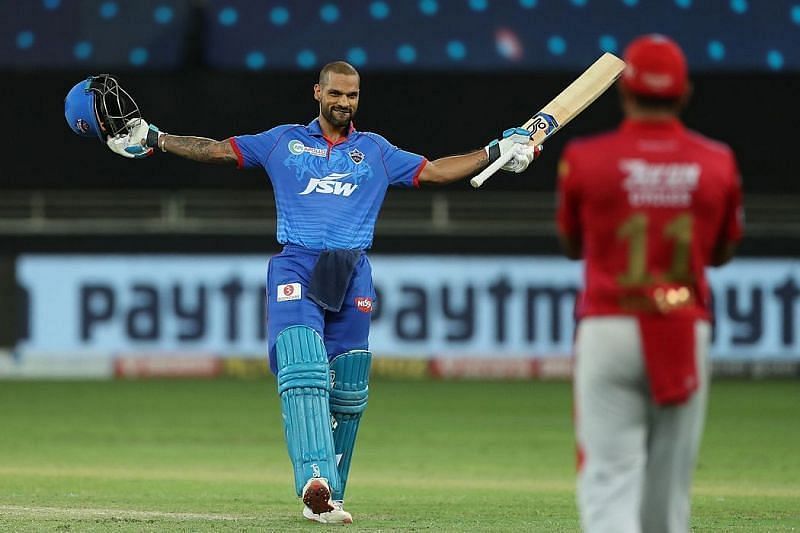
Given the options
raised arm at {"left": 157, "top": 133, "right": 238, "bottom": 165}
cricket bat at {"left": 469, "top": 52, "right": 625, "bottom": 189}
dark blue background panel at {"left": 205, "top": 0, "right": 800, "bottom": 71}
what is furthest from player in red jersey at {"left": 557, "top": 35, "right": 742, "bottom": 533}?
dark blue background panel at {"left": 205, "top": 0, "right": 800, "bottom": 71}

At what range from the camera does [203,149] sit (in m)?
6.84

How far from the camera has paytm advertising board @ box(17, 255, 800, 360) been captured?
624 inches

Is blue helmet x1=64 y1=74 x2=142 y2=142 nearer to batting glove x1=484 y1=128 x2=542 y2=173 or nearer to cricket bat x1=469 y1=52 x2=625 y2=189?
batting glove x1=484 y1=128 x2=542 y2=173

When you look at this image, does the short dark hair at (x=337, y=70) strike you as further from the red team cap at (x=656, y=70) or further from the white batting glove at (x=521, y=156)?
the red team cap at (x=656, y=70)

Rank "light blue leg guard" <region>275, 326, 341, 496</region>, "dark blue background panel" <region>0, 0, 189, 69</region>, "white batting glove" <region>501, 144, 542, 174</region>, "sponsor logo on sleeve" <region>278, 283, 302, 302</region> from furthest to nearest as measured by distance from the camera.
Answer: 1. "dark blue background panel" <region>0, 0, 189, 69</region>
2. "white batting glove" <region>501, 144, 542, 174</region>
3. "sponsor logo on sleeve" <region>278, 283, 302, 302</region>
4. "light blue leg guard" <region>275, 326, 341, 496</region>

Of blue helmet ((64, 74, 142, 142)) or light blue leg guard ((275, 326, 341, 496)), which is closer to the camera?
light blue leg guard ((275, 326, 341, 496))

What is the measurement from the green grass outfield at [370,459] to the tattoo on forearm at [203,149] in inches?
60.7

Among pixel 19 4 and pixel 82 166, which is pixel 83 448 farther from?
pixel 19 4

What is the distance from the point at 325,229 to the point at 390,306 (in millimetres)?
9121

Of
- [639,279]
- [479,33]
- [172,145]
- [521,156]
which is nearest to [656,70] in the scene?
[639,279]

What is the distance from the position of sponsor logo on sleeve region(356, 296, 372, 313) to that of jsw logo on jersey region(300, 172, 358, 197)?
17.9 inches

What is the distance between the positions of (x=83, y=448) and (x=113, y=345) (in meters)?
5.31

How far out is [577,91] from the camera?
285 inches

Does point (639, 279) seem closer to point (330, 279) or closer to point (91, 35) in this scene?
point (330, 279)
